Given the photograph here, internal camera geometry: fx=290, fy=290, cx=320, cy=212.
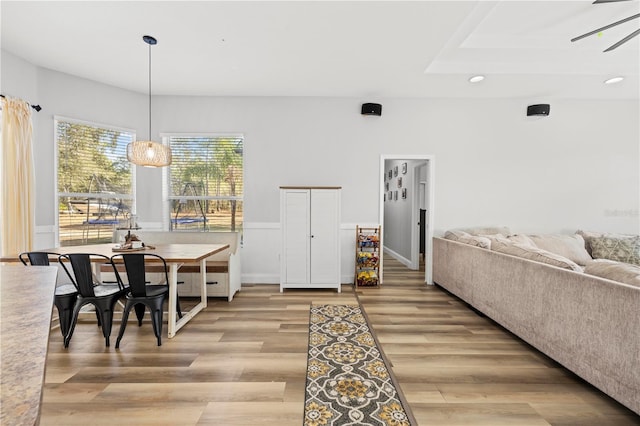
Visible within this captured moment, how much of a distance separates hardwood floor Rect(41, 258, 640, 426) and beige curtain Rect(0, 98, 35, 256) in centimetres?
120

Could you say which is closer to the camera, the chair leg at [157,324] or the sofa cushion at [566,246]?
the chair leg at [157,324]

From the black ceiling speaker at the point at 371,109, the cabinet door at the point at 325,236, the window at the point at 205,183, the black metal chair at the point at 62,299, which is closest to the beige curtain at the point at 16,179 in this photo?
the black metal chair at the point at 62,299

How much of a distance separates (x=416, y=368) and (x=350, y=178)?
9.36 feet

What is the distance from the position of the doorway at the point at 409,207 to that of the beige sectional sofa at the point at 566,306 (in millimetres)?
1175

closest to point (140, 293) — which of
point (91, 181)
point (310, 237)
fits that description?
point (310, 237)

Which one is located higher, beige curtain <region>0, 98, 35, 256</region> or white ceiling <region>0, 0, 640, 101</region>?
white ceiling <region>0, 0, 640, 101</region>

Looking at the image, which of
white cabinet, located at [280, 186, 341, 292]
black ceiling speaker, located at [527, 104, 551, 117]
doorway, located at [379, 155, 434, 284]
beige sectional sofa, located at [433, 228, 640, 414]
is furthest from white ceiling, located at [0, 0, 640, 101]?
beige sectional sofa, located at [433, 228, 640, 414]

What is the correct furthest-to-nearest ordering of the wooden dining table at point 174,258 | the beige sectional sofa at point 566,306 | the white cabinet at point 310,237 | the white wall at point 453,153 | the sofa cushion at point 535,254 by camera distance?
the white wall at point 453,153
the white cabinet at point 310,237
the wooden dining table at point 174,258
the sofa cushion at point 535,254
the beige sectional sofa at point 566,306

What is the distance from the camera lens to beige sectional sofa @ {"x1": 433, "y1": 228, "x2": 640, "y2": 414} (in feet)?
5.51

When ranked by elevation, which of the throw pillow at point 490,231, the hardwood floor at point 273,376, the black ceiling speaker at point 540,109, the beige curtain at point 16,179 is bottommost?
the hardwood floor at point 273,376

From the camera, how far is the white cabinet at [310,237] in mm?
4000

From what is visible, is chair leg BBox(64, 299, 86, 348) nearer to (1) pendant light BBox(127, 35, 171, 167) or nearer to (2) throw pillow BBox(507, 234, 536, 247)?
(1) pendant light BBox(127, 35, 171, 167)

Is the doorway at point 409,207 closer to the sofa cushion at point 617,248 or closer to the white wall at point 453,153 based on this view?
the white wall at point 453,153

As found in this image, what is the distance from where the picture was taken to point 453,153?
14.6 feet
